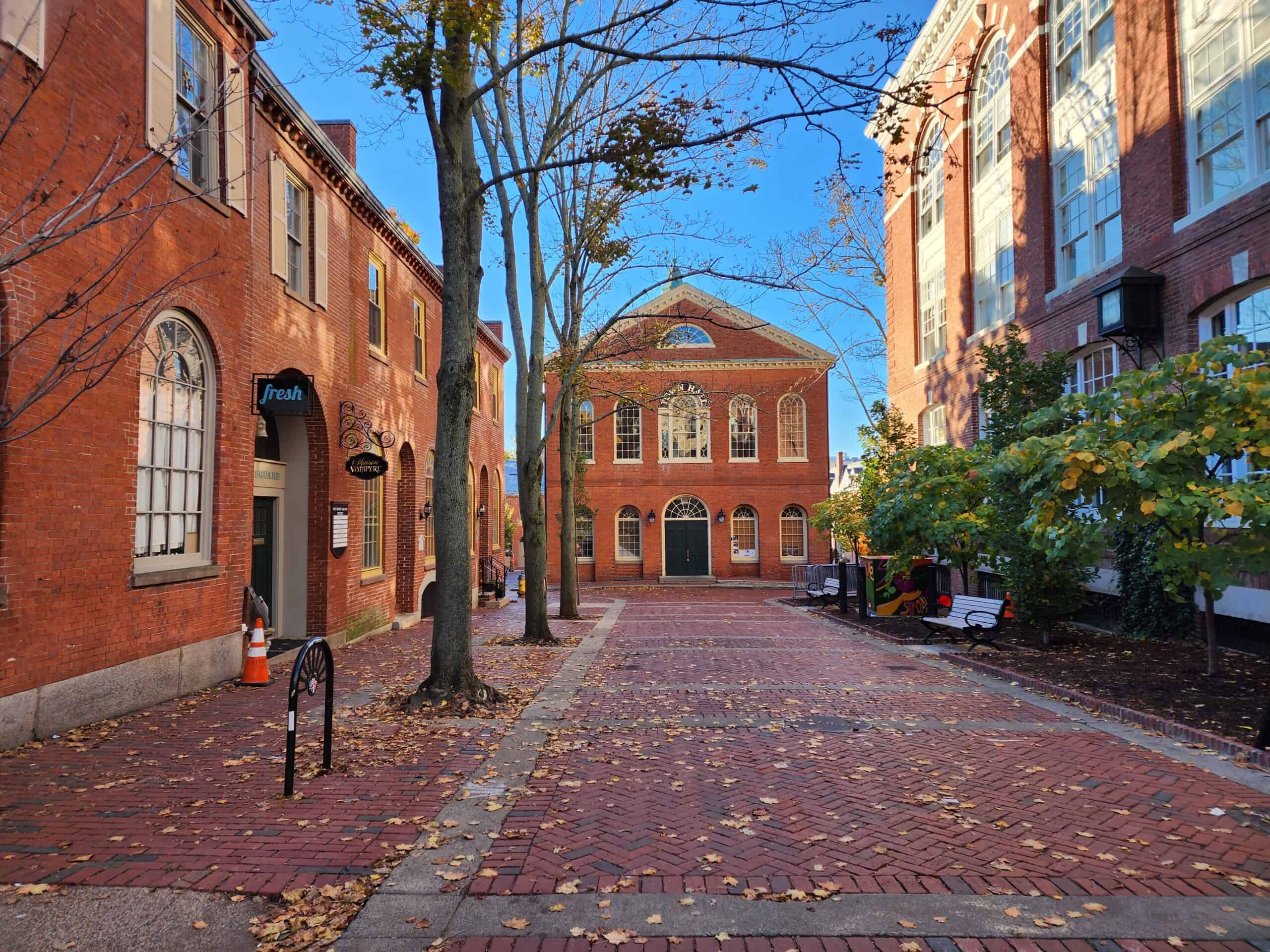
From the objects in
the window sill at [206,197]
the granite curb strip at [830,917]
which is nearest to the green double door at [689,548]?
the window sill at [206,197]

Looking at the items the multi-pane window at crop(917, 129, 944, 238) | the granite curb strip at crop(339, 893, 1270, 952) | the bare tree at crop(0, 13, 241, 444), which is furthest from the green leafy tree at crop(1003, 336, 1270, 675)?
the multi-pane window at crop(917, 129, 944, 238)

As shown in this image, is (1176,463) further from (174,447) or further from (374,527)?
(374,527)

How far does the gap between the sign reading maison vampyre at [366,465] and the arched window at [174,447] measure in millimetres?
3287

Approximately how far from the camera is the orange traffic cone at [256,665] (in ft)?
29.8

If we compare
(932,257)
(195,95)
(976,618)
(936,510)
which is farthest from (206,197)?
(932,257)

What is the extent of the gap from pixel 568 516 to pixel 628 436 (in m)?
17.6

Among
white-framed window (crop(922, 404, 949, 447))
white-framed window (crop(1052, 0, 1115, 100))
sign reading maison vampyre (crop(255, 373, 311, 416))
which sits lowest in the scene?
sign reading maison vampyre (crop(255, 373, 311, 416))

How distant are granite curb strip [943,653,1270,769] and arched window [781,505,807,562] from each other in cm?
2479

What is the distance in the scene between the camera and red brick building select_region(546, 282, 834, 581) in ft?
115

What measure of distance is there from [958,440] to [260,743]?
62.0ft

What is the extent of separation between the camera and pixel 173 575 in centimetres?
824

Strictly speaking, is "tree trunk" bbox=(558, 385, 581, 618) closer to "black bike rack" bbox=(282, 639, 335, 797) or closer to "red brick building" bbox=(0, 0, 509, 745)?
"red brick building" bbox=(0, 0, 509, 745)

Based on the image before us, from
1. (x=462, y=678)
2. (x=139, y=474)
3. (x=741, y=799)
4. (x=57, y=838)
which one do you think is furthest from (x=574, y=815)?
(x=139, y=474)

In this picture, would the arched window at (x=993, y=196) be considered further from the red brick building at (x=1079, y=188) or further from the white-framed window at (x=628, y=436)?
the white-framed window at (x=628, y=436)
